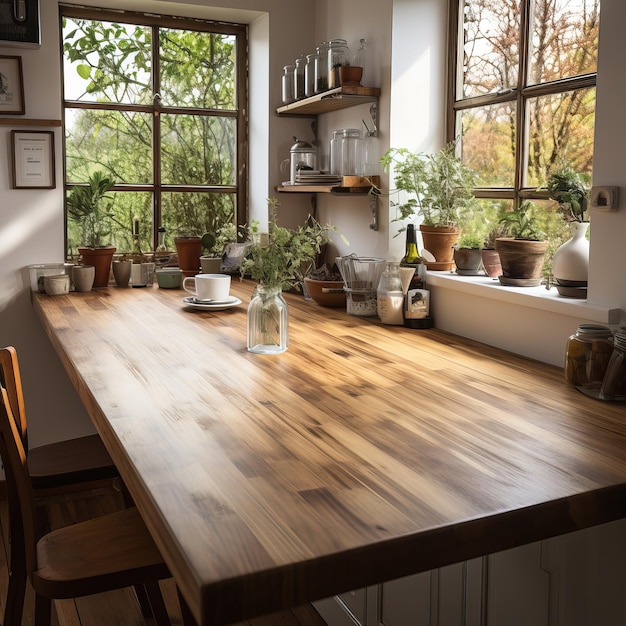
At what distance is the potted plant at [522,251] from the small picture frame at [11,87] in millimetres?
2150

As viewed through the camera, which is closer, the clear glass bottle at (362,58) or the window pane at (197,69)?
the clear glass bottle at (362,58)

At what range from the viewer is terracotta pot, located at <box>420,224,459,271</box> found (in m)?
2.74

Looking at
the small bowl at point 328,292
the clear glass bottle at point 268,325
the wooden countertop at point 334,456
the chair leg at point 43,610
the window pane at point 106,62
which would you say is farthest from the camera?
the window pane at point 106,62

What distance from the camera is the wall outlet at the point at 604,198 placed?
187 centimetres

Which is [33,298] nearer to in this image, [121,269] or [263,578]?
[121,269]

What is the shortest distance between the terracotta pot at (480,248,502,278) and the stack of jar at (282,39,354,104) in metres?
1.01

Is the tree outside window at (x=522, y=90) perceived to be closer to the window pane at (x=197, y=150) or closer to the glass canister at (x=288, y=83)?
the glass canister at (x=288, y=83)

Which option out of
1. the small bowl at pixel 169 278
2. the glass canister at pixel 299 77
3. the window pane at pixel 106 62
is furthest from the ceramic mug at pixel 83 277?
the glass canister at pixel 299 77

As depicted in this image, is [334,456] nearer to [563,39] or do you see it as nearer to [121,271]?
[563,39]

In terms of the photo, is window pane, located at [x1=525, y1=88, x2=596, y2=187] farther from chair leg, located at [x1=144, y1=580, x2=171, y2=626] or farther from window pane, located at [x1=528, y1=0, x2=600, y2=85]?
chair leg, located at [x1=144, y1=580, x2=171, y2=626]

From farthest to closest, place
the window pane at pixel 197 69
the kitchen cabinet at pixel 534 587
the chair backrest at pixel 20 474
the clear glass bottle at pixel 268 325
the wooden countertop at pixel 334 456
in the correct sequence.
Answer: the window pane at pixel 197 69 < the clear glass bottle at pixel 268 325 < the chair backrest at pixel 20 474 < the kitchen cabinet at pixel 534 587 < the wooden countertop at pixel 334 456

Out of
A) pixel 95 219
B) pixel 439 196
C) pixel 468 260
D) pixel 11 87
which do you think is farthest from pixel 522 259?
pixel 11 87

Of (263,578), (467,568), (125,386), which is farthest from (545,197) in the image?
(263,578)

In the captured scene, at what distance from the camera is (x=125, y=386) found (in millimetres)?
1827
